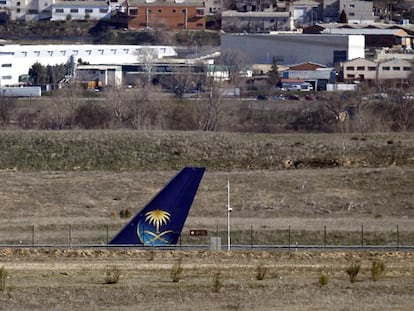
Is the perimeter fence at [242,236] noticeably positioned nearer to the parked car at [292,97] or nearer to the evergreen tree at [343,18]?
the parked car at [292,97]

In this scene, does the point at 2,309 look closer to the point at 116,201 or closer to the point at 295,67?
the point at 116,201

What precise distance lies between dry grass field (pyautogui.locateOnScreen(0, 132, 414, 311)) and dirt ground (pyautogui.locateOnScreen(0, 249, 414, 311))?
1.4 inches

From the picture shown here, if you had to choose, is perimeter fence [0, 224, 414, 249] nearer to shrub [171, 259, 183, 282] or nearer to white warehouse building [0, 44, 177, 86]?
shrub [171, 259, 183, 282]

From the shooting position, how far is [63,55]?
429 feet

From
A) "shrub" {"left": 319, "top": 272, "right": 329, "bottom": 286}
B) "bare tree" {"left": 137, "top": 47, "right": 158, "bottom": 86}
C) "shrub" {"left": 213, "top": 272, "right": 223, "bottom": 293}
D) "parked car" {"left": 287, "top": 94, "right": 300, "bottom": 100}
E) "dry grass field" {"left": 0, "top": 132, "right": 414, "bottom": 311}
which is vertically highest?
"shrub" {"left": 213, "top": 272, "right": 223, "bottom": 293}

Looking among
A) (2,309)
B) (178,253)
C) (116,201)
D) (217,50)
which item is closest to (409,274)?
(178,253)

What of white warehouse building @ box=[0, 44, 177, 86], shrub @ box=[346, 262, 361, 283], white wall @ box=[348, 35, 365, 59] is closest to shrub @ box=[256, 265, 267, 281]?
shrub @ box=[346, 262, 361, 283]

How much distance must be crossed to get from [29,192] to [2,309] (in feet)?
90.4

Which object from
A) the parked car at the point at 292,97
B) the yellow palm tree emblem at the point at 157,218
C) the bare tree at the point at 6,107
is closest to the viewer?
the yellow palm tree emblem at the point at 157,218

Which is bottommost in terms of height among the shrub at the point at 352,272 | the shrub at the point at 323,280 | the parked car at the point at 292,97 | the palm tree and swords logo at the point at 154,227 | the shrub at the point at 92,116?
the parked car at the point at 292,97

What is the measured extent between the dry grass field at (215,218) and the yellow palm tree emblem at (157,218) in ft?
3.03

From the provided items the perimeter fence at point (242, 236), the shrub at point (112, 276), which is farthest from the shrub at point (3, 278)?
the perimeter fence at point (242, 236)

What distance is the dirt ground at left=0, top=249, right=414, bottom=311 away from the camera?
26.0 m

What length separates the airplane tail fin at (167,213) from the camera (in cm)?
3125
